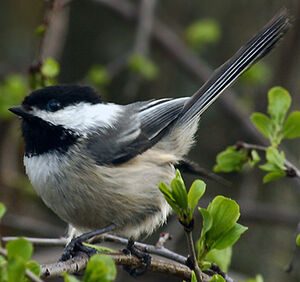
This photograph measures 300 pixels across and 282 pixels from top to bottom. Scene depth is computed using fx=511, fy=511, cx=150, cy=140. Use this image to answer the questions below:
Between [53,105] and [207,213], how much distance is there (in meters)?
1.19

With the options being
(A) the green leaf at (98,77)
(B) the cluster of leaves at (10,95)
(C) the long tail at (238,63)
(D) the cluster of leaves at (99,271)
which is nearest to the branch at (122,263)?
(D) the cluster of leaves at (99,271)

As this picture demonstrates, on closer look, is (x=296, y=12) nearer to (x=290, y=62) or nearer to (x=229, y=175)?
(x=290, y=62)

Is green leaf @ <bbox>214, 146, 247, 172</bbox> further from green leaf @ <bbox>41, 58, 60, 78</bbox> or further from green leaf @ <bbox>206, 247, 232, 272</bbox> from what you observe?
green leaf @ <bbox>41, 58, 60, 78</bbox>

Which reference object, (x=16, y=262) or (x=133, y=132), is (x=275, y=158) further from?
(x=16, y=262)

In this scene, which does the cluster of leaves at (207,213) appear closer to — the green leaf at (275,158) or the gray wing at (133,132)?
the green leaf at (275,158)

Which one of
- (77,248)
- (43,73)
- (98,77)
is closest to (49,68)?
(43,73)

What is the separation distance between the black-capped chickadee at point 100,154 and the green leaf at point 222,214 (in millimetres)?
912

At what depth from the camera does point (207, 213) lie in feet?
5.55

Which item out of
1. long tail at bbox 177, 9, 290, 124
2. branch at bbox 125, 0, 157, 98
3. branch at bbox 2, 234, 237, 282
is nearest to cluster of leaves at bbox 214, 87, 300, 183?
long tail at bbox 177, 9, 290, 124

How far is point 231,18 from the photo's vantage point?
5.03 m

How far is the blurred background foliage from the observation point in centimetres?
413

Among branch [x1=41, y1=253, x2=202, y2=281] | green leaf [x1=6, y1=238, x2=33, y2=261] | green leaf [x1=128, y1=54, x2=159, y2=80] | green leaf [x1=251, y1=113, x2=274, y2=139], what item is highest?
green leaf [x1=128, y1=54, x2=159, y2=80]

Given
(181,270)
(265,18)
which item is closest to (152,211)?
(181,270)

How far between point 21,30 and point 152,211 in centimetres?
317
